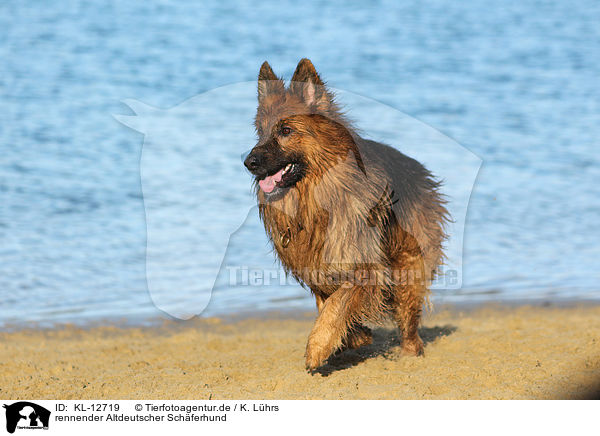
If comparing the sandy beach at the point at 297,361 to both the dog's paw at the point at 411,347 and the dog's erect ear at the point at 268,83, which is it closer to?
the dog's paw at the point at 411,347

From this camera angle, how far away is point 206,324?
827 centimetres

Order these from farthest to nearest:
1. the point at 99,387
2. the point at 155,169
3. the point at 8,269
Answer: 1. the point at 8,269
2. the point at 155,169
3. the point at 99,387

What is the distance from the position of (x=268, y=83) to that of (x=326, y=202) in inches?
44.6

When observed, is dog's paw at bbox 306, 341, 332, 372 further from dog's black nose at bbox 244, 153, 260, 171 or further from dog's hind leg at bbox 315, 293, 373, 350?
dog's black nose at bbox 244, 153, 260, 171

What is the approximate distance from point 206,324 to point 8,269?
3.04m

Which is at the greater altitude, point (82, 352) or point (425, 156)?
point (425, 156)

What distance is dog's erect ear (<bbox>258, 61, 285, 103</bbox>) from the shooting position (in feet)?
19.9

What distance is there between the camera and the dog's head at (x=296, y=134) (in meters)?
5.87

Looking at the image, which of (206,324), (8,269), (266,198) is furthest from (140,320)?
(266,198)

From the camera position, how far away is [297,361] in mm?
6531
